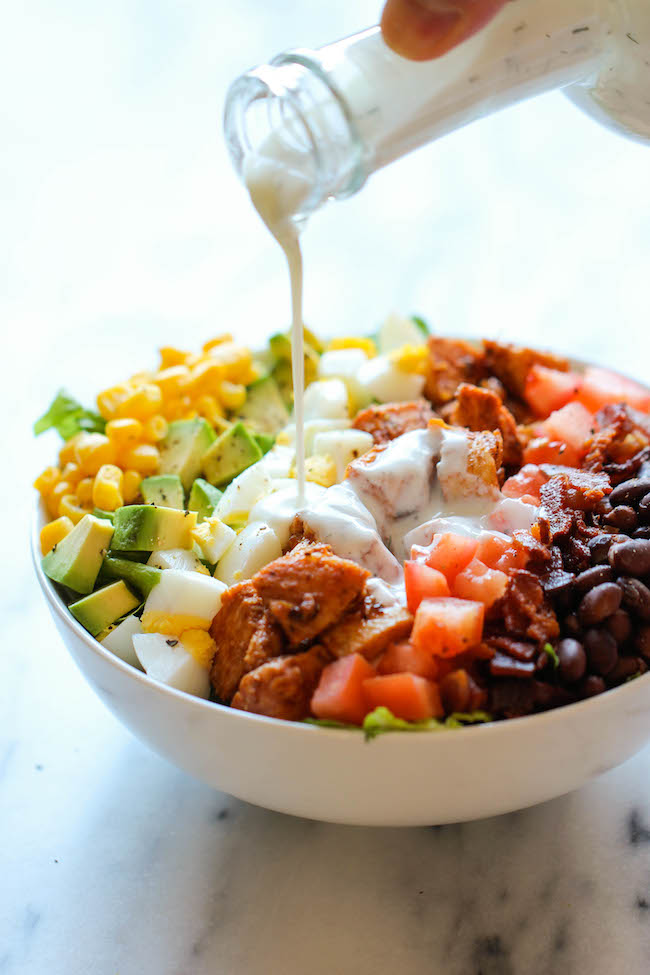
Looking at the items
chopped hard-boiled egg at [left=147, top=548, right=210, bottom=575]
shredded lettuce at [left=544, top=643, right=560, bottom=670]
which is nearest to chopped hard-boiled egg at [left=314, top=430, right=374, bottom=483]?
chopped hard-boiled egg at [left=147, top=548, right=210, bottom=575]

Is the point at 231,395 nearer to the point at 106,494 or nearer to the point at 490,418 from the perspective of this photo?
the point at 106,494

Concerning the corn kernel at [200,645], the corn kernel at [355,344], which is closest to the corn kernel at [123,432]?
the corn kernel at [200,645]

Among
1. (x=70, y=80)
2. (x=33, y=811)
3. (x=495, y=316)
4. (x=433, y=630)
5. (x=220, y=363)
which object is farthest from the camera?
(x=70, y=80)

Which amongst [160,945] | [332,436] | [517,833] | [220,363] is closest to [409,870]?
[517,833]

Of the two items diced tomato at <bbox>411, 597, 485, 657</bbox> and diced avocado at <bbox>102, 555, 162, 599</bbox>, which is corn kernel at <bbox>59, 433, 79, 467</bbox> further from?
diced tomato at <bbox>411, 597, 485, 657</bbox>

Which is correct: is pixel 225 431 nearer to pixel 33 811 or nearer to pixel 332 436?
pixel 332 436

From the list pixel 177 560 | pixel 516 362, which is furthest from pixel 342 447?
pixel 516 362
